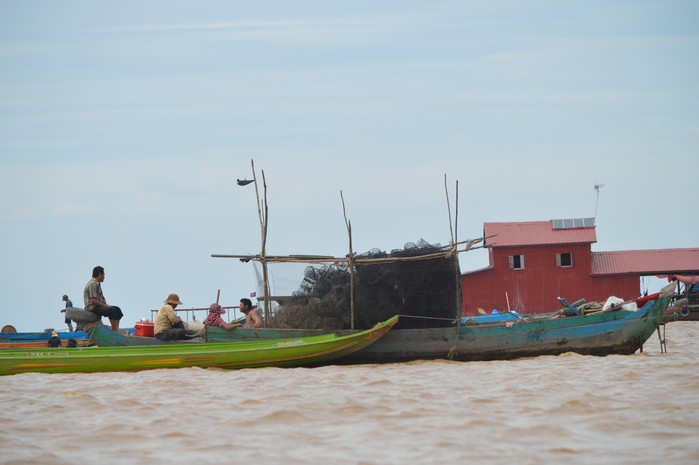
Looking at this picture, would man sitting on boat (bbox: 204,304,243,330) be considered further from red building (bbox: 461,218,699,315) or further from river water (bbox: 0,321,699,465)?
red building (bbox: 461,218,699,315)

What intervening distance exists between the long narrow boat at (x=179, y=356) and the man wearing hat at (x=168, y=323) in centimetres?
90

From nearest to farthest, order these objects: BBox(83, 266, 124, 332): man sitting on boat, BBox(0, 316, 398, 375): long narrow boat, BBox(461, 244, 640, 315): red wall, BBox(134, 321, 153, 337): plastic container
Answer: BBox(0, 316, 398, 375): long narrow boat → BBox(83, 266, 124, 332): man sitting on boat → BBox(134, 321, 153, 337): plastic container → BBox(461, 244, 640, 315): red wall

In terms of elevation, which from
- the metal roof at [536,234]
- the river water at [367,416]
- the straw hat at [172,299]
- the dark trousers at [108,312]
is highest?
the metal roof at [536,234]

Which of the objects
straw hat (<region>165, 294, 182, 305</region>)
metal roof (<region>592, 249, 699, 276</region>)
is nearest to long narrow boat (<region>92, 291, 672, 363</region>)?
straw hat (<region>165, 294, 182, 305</region>)

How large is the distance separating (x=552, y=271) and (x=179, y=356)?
25.9 m

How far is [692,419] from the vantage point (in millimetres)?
9195

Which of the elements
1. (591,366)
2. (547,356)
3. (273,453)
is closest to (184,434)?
(273,453)

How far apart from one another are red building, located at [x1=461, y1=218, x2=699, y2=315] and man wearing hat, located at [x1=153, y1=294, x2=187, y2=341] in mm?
23282

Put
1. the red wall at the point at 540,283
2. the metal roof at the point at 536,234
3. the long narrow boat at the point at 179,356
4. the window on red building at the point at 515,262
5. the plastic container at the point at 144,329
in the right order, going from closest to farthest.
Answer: the long narrow boat at the point at 179,356 → the plastic container at the point at 144,329 → the red wall at the point at 540,283 → the metal roof at the point at 536,234 → the window on red building at the point at 515,262

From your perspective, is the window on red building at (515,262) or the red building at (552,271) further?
the window on red building at (515,262)

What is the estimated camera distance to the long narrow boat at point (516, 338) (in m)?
16.6

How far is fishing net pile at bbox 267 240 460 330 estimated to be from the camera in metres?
16.7

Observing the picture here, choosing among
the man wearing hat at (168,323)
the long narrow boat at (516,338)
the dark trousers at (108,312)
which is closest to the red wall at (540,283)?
the long narrow boat at (516,338)

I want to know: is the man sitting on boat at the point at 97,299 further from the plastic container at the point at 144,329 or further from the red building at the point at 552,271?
the red building at the point at 552,271
